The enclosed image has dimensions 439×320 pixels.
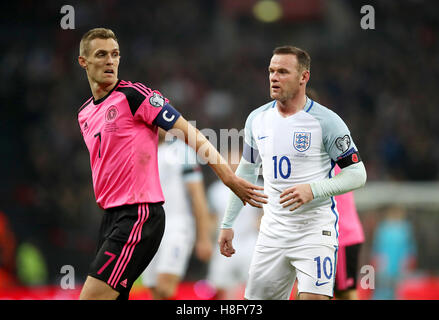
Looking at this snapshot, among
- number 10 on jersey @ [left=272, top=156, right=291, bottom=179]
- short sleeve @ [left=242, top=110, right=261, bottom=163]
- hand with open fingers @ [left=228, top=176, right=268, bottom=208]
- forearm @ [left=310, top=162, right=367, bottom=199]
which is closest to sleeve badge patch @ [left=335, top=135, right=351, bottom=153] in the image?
forearm @ [left=310, top=162, right=367, bottom=199]

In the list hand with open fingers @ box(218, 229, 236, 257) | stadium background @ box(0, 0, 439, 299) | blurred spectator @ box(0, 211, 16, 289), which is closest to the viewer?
hand with open fingers @ box(218, 229, 236, 257)

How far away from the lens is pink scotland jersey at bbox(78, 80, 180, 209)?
14.9ft

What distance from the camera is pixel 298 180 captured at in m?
5.00

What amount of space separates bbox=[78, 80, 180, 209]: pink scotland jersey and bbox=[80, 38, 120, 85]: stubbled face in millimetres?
164

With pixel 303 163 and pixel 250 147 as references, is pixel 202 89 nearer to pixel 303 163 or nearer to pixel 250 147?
pixel 250 147

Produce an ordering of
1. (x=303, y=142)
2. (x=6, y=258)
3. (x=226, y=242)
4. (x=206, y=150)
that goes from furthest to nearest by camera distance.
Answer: (x=6, y=258) → (x=226, y=242) → (x=303, y=142) → (x=206, y=150)

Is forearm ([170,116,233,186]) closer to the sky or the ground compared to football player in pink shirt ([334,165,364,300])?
closer to the sky

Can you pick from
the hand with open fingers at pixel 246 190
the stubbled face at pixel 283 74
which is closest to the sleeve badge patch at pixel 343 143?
the stubbled face at pixel 283 74

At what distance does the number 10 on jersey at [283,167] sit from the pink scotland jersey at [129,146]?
0.96 metres

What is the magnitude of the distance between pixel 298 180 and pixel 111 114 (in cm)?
150

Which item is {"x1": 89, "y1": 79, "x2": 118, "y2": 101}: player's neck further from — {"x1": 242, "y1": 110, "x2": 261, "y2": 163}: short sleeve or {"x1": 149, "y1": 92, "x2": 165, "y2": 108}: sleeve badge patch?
{"x1": 242, "y1": 110, "x2": 261, "y2": 163}: short sleeve

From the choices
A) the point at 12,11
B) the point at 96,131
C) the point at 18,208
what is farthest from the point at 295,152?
the point at 12,11

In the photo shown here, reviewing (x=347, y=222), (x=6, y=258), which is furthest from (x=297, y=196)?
(x=6, y=258)
